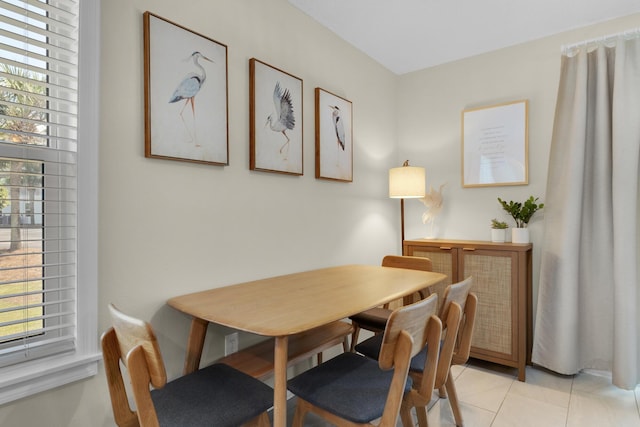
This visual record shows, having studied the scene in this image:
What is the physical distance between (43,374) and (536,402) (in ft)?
8.23

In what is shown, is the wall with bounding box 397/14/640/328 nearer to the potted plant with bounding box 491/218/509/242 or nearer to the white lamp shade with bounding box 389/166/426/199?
the potted plant with bounding box 491/218/509/242

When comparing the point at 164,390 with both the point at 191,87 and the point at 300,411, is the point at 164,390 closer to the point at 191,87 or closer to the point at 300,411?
the point at 300,411

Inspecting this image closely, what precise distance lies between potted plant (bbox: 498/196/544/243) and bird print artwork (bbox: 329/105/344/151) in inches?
52.1

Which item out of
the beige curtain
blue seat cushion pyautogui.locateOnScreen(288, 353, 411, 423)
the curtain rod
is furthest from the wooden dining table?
the curtain rod

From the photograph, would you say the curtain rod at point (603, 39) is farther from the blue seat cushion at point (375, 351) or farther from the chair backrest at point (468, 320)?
the blue seat cushion at point (375, 351)

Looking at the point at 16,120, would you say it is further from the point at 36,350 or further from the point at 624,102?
the point at 624,102

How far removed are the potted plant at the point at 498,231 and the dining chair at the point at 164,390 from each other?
212 centimetres

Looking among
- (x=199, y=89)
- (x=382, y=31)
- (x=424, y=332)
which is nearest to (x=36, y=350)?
(x=199, y=89)

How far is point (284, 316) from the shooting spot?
1.26 metres

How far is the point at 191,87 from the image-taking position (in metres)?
1.66

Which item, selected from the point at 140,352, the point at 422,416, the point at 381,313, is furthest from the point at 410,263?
the point at 140,352

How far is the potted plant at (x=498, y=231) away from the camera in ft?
8.80

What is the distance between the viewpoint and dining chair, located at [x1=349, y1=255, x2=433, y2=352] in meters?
2.19

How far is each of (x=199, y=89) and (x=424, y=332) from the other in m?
1.45
